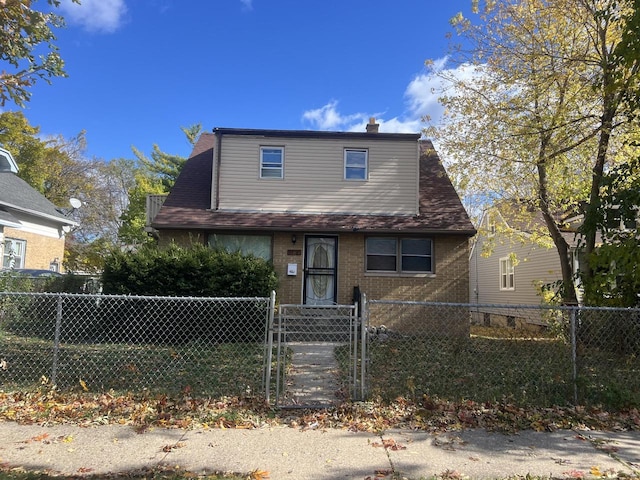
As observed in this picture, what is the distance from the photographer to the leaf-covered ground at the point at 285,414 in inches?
201

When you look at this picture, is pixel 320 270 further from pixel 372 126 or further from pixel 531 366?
pixel 531 366

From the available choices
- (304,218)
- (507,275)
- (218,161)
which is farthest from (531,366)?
(507,275)

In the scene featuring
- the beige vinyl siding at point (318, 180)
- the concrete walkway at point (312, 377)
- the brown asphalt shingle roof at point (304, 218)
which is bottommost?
the concrete walkway at point (312, 377)

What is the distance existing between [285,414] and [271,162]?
29.2 ft

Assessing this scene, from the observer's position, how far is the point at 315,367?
24.8 ft

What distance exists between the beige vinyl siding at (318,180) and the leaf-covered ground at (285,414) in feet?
25.2

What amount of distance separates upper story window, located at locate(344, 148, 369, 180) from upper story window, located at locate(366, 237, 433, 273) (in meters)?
1.95

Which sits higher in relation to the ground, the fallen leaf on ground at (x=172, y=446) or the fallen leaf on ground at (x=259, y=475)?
the fallen leaf on ground at (x=172, y=446)

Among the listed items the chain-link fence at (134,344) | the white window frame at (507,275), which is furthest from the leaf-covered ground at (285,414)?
the white window frame at (507,275)

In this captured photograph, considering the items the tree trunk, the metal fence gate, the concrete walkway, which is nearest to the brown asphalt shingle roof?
the tree trunk

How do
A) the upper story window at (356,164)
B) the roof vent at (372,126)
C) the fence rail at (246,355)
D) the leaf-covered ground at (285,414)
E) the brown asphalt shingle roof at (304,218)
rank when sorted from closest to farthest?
the leaf-covered ground at (285,414)
the fence rail at (246,355)
the brown asphalt shingle roof at (304,218)
the upper story window at (356,164)
the roof vent at (372,126)

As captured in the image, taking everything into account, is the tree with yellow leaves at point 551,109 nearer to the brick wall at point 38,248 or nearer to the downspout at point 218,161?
the downspout at point 218,161

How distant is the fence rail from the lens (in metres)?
5.91

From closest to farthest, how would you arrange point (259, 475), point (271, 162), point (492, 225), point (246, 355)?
point (259, 475), point (246, 355), point (271, 162), point (492, 225)
